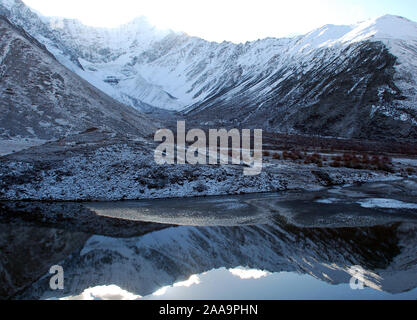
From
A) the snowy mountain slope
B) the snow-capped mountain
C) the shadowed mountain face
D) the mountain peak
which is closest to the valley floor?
the snowy mountain slope

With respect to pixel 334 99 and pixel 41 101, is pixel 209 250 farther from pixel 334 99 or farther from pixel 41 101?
pixel 334 99

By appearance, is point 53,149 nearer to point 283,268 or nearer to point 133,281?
point 133,281

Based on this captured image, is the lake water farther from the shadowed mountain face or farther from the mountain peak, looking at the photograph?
the mountain peak

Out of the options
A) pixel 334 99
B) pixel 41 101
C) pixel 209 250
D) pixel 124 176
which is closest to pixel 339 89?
pixel 334 99

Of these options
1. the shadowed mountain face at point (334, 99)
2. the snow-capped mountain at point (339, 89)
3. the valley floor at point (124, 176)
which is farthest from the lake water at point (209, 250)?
the snow-capped mountain at point (339, 89)

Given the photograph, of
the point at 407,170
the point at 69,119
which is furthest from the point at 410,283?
the point at 69,119
